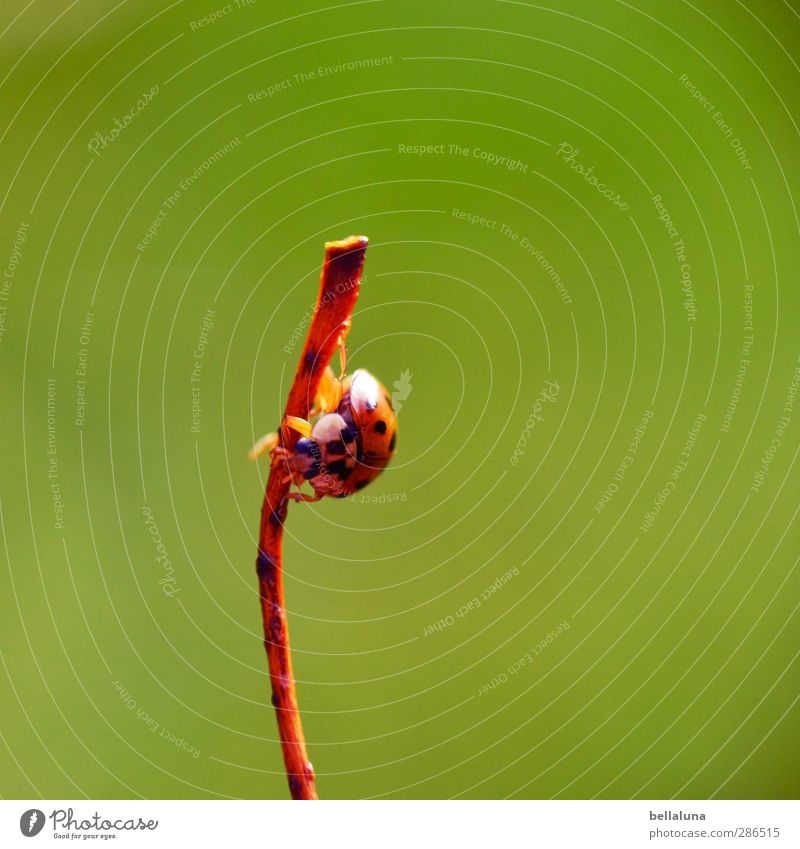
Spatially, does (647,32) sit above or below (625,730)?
above

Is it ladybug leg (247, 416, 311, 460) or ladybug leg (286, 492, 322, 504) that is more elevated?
ladybug leg (247, 416, 311, 460)

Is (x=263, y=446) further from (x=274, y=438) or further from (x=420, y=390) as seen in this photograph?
(x=420, y=390)

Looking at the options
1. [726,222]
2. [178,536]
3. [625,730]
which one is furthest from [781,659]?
[178,536]

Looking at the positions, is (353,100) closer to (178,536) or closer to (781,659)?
(178,536)

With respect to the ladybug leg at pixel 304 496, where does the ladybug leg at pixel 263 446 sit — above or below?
above

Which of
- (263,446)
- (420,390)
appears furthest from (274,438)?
(420,390)
